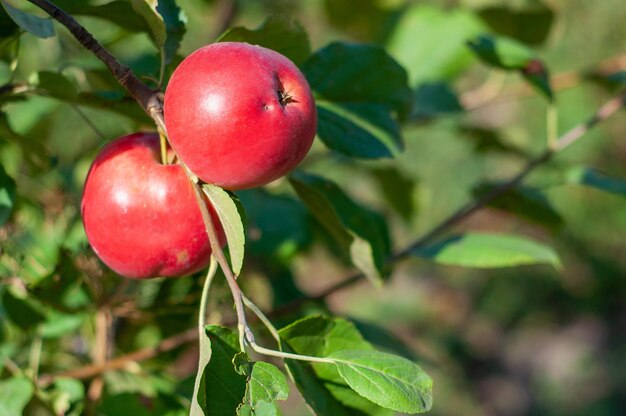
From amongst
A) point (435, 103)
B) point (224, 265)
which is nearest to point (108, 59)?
point (224, 265)

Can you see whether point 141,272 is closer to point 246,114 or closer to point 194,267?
point 194,267

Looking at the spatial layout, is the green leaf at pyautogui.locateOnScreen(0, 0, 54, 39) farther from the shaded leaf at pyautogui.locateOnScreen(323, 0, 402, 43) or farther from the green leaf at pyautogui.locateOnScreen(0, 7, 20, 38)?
the shaded leaf at pyautogui.locateOnScreen(323, 0, 402, 43)

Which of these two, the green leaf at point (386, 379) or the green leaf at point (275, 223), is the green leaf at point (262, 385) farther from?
the green leaf at point (275, 223)

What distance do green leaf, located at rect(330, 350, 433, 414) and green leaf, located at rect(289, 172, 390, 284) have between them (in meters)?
0.19

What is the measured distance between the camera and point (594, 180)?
40.6 inches

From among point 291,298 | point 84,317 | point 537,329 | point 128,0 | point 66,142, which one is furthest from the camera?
point 537,329

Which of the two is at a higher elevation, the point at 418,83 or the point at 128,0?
the point at 128,0

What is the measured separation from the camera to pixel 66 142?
7.66ft

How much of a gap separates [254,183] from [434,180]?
11.9 ft

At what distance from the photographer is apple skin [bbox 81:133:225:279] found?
54 centimetres

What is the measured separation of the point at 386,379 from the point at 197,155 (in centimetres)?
19

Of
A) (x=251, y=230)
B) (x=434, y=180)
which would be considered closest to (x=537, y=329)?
(x=434, y=180)

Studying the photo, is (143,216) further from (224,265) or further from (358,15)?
(358,15)

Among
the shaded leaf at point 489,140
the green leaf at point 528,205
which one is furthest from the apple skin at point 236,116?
the shaded leaf at point 489,140
